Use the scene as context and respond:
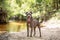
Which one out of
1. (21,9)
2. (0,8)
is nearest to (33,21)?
(0,8)

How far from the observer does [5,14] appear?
117 ft

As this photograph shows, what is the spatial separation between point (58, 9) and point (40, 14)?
5.13m

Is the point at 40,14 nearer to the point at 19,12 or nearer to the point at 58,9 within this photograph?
the point at 58,9

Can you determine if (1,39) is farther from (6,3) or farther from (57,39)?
(6,3)

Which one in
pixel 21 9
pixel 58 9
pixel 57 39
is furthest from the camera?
pixel 21 9

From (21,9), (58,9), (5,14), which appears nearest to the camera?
(58,9)

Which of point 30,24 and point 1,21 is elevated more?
point 30,24

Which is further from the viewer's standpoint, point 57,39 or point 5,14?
point 5,14

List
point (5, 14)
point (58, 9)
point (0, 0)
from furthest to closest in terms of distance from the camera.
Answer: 1. point (5, 14)
2. point (58, 9)
3. point (0, 0)

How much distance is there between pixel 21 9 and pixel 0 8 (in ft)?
52.5

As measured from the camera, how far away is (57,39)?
1211 centimetres

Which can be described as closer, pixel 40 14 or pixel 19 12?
pixel 40 14

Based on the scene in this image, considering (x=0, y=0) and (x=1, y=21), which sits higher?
(x=0, y=0)

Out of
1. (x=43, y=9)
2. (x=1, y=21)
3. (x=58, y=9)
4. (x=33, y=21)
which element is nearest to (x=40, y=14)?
(x=43, y=9)
